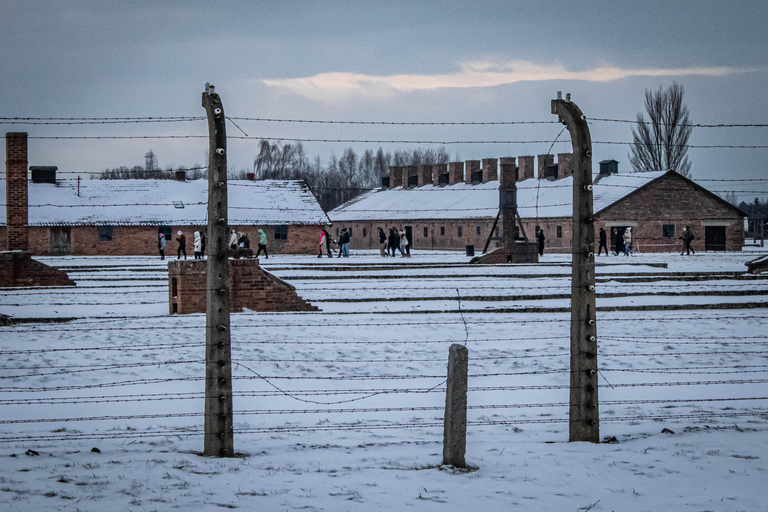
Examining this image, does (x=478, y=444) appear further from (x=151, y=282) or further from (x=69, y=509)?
(x=151, y=282)

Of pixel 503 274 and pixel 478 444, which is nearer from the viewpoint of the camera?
pixel 478 444

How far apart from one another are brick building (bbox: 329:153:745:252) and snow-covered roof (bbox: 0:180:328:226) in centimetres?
934

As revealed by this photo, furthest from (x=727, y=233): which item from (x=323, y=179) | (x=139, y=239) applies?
(x=323, y=179)

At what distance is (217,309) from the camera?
6.28m

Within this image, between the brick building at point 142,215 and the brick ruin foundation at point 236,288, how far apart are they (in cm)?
3353

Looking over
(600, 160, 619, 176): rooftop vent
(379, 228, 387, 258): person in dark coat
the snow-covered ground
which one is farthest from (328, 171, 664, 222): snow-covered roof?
the snow-covered ground

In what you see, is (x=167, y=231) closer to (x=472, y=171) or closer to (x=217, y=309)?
(x=472, y=171)

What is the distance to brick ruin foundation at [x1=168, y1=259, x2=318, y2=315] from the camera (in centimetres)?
1481

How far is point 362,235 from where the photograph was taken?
6788 centimetres

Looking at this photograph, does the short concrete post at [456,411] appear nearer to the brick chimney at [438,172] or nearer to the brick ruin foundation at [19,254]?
the brick ruin foundation at [19,254]

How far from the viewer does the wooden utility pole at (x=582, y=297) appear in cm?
Answer: 659

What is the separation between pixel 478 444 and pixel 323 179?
365ft

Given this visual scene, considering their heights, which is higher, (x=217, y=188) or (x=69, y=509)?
(x=217, y=188)

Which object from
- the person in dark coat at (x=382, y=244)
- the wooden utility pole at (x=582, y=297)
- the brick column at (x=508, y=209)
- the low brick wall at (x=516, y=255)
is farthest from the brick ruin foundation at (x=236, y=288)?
the person in dark coat at (x=382, y=244)
